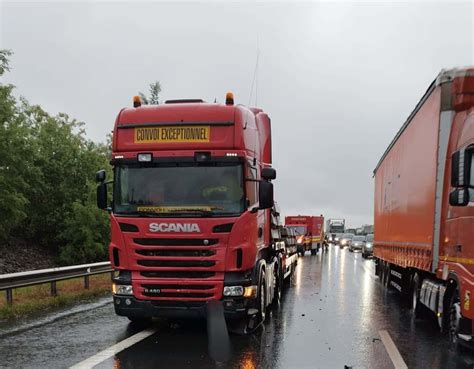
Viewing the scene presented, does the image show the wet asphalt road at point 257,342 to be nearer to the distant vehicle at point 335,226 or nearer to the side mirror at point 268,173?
the side mirror at point 268,173

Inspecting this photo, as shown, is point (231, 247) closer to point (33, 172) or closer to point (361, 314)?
point (361, 314)

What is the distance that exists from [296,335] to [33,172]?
80.7ft

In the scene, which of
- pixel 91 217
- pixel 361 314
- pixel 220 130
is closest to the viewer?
pixel 220 130

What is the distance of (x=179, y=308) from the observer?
7625 millimetres

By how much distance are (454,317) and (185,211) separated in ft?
13.6

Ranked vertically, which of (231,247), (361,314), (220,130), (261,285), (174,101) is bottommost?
(361,314)

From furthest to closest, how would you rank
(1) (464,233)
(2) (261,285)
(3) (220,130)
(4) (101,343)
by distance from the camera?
(2) (261,285)
(3) (220,130)
(4) (101,343)
(1) (464,233)

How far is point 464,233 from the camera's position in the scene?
650cm

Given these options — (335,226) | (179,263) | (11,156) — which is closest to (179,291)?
(179,263)

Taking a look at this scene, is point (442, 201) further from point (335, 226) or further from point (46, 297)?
point (335, 226)

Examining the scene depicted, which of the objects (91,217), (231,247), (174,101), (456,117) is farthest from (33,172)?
(456,117)

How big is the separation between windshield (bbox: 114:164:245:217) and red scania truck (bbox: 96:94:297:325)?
2cm

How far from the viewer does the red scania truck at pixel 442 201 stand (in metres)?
6.31

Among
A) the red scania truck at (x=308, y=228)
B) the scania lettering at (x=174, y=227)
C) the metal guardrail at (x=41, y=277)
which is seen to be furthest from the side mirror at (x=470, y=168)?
the red scania truck at (x=308, y=228)
